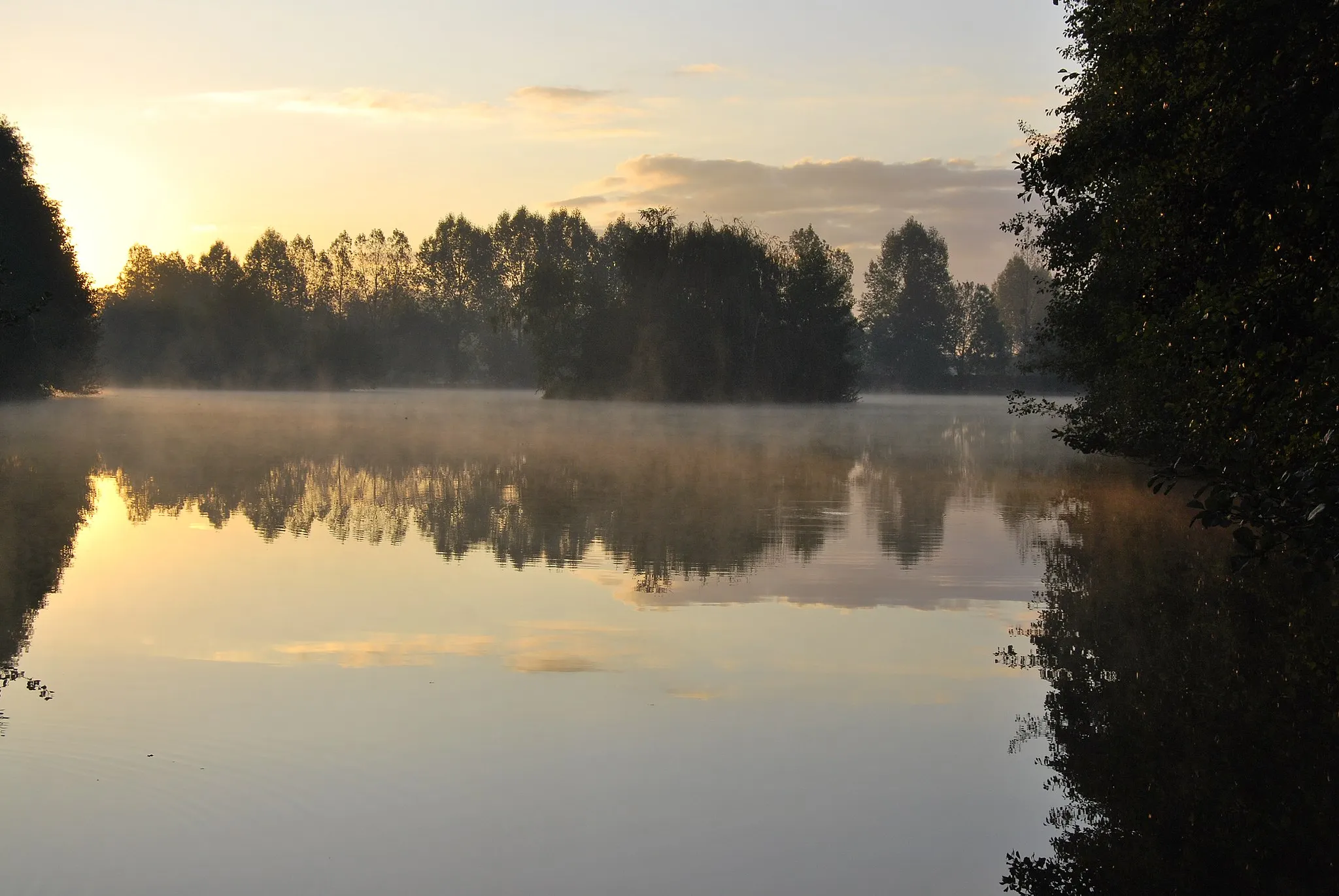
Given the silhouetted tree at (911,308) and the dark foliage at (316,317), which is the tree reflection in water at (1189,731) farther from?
the silhouetted tree at (911,308)

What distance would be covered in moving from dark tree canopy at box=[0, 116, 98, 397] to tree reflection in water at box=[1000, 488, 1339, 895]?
60.3m

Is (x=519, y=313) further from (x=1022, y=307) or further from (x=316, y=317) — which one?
(x=1022, y=307)

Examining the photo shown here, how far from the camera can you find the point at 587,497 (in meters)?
26.3

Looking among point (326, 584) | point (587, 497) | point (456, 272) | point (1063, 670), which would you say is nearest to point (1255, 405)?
point (1063, 670)

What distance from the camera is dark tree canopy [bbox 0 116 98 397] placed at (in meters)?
67.8

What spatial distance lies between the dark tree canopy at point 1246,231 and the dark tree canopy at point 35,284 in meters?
60.3

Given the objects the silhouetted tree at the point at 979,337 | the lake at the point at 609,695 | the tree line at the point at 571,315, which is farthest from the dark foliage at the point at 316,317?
the lake at the point at 609,695

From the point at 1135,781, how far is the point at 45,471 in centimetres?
2828

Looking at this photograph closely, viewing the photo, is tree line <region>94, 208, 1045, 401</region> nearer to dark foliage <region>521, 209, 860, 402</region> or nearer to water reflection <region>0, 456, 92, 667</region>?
dark foliage <region>521, 209, 860, 402</region>

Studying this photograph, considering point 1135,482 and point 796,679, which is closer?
point 796,679

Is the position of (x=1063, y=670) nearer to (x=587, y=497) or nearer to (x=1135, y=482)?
(x=587, y=497)

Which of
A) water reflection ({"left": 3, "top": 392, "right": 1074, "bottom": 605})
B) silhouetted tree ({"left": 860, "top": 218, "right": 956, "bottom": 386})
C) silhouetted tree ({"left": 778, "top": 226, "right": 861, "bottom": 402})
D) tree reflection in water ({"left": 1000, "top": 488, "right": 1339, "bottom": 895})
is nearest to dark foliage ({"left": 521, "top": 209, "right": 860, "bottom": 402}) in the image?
silhouetted tree ({"left": 778, "top": 226, "right": 861, "bottom": 402})

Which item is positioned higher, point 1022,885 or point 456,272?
point 456,272

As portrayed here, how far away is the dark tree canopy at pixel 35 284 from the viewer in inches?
2667
